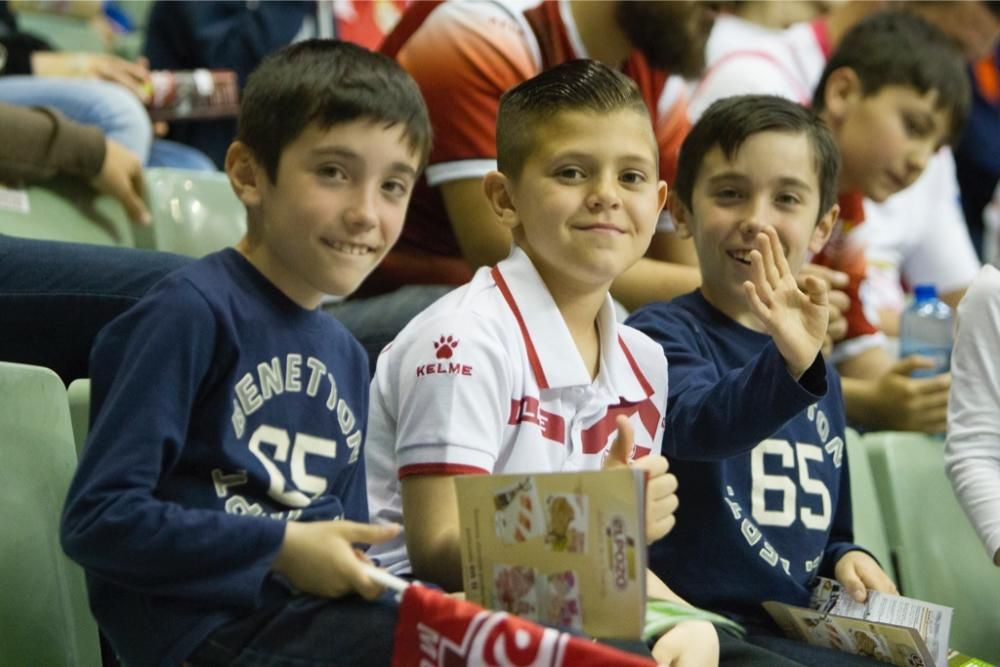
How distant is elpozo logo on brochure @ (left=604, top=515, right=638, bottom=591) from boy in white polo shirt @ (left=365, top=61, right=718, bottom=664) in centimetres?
24

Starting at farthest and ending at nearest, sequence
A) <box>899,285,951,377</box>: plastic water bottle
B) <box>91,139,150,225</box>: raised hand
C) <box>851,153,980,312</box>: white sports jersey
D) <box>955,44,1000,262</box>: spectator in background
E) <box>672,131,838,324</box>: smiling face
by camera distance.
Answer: <box>955,44,1000,262</box>: spectator in background → <box>851,153,980,312</box>: white sports jersey → <box>899,285,951,377</box>: plastic water bottle → <box>91,139,150,225</box>: raised hand → <box>672,131,838,324</box>: smiling face

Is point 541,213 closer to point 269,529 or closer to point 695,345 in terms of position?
point 695,345

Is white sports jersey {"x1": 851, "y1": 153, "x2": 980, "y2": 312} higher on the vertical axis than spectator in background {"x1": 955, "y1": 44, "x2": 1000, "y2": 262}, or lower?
lower

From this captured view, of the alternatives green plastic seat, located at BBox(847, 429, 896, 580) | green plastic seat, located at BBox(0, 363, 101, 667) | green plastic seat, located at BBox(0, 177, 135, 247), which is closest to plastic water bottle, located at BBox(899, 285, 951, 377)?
green plastic seat, located at BBox(847, 429, 896, 580)

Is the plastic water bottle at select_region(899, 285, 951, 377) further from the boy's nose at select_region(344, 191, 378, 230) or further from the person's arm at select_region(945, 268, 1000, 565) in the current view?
the boy's nose at select_region(344, 191, 378, 230)

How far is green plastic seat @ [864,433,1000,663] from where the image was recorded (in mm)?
2406

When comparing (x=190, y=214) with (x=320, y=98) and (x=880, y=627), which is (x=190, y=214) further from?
(x=880, y=627)

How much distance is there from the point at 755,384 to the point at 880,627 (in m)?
0.37

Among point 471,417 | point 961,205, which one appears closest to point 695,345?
point 471,417

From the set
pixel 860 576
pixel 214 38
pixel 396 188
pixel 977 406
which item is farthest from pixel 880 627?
pixel 214 38

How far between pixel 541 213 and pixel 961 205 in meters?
3.31

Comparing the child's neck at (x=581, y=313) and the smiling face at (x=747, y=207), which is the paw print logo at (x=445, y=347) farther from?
the smiling face at (x=747, y=207)

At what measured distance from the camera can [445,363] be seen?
5.22ft

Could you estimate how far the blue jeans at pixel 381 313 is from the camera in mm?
2182
